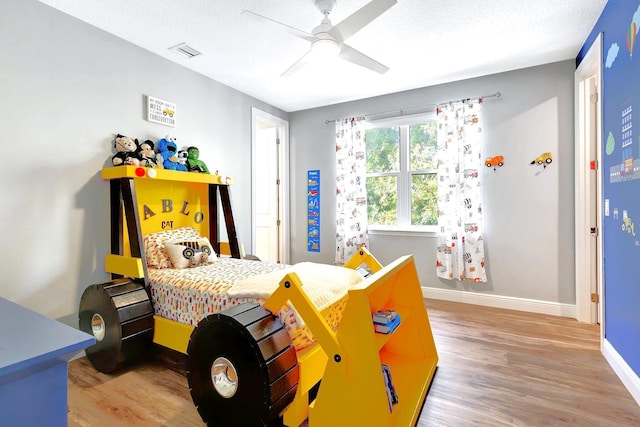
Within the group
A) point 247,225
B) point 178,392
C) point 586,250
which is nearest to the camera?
point 178,392

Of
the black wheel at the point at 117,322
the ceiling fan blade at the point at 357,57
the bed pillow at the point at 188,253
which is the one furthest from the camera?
the bed pillow at the point at 188,253

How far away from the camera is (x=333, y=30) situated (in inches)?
77.7

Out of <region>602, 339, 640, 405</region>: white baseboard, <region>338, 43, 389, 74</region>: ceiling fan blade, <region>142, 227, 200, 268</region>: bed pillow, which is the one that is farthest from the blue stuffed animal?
<region>602, 339, 640, 405</region>: white baseboard

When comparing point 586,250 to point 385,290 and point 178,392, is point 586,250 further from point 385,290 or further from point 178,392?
point 178,392

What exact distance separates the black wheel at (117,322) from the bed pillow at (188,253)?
0.36 meters

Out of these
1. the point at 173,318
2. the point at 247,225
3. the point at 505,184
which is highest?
the point at 505,184

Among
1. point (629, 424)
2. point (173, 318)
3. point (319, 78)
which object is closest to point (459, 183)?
point (319, 78)

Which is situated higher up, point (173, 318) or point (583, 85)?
point (583, 85)

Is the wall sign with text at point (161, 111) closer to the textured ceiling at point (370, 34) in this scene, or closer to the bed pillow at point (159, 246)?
the textured ceiling at point (370, 34)

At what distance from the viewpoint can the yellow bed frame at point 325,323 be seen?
4.46ft

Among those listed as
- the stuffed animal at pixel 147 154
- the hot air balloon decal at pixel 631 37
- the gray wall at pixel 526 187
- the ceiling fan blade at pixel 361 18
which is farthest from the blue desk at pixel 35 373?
the gray wall at pixel 526 187

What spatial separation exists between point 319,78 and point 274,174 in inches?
62.1

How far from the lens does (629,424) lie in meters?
1.60

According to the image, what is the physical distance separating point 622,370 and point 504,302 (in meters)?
1.40
